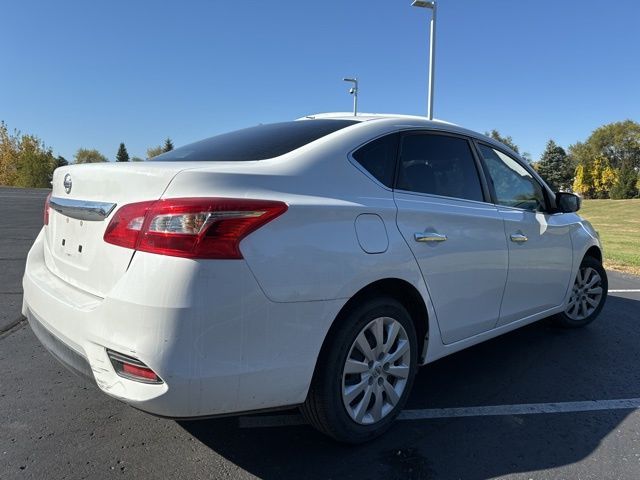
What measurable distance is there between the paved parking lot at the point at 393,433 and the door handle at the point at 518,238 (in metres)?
1.01

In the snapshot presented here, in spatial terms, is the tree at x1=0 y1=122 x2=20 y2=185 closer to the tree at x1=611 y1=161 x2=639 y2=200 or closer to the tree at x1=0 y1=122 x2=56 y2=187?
the tree at x1=0 y1=122 x2=56 y2=187

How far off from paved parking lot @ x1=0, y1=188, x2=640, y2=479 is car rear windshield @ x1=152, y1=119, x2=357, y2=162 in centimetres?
153

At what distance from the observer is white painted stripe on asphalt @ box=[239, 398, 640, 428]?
3000 mm

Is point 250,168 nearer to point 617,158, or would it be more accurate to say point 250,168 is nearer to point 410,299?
point 410,299

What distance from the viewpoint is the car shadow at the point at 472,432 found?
8.37 feet

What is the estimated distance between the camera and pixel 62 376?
3.53 m

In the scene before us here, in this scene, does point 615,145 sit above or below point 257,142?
above

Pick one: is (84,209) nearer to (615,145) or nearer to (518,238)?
(518,238)

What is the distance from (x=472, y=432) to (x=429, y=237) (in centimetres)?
114

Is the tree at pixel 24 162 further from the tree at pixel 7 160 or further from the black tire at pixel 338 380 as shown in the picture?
the black tire at pixel 338 380

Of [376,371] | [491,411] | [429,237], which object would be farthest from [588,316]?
[376,371]

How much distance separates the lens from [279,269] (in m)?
2.16

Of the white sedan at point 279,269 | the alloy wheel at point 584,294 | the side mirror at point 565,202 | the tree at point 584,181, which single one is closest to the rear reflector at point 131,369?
the white sedan at point 279,269

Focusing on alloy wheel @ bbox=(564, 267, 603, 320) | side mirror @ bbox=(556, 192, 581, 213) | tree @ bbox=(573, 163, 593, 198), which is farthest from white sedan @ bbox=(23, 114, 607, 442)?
tree @ bbox=(573, 163, 593, 198)
